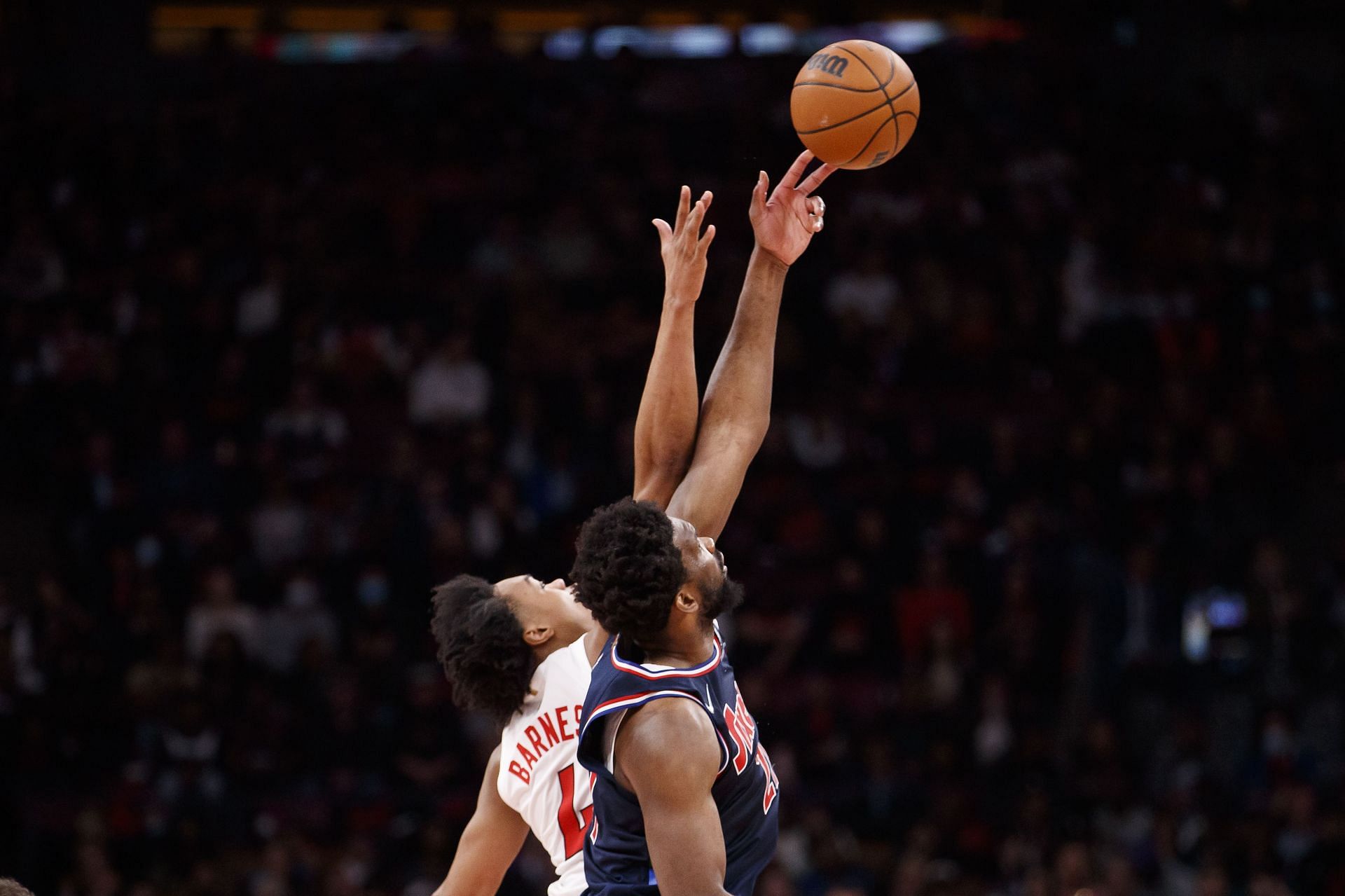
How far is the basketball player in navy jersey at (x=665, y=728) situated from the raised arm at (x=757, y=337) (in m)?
0.39

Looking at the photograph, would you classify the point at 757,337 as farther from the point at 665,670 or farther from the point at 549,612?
the point at 665,670

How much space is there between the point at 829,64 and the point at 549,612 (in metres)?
1.56

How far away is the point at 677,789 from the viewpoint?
116 inches

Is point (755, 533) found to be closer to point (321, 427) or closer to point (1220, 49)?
point (321, 427)

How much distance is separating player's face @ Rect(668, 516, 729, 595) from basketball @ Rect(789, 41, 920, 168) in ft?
3.72

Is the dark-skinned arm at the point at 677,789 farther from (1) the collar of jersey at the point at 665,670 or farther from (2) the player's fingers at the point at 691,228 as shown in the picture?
(2) the player's fingers at the point at 691,228

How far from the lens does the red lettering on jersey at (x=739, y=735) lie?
315cm

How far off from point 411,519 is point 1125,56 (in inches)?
321

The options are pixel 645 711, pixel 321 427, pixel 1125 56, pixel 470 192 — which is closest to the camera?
pixel 645 711

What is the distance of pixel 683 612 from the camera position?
3152 mm

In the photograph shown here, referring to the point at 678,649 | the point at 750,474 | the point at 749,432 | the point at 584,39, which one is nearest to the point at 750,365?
the point at 749,432

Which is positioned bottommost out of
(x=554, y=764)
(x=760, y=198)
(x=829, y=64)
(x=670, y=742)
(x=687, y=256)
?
(x=554, y=764)

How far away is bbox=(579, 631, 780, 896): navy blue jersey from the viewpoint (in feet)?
10.1

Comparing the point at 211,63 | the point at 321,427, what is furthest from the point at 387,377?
the point at 211,63
